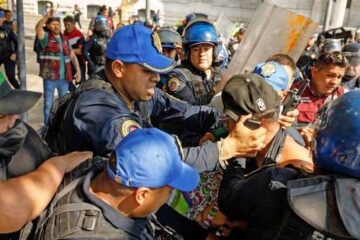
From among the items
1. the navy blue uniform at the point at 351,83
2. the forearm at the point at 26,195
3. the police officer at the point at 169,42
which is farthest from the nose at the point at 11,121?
the navy blue uniform at the point at 351,83

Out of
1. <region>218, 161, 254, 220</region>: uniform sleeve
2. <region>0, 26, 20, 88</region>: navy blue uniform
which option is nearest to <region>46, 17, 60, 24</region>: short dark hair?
<region>0, 26, 20, 88</region>: navy blue uniform

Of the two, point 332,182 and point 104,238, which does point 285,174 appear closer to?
point 332,182

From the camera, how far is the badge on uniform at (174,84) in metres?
3.44

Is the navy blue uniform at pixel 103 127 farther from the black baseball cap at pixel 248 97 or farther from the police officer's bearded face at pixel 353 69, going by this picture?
the police officer's bearded face at pixel 353 69

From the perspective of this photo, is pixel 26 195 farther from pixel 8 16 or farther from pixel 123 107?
pixel 8 16

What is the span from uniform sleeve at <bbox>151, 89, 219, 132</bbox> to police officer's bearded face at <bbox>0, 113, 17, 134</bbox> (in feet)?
3.66

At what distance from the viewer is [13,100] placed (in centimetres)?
202

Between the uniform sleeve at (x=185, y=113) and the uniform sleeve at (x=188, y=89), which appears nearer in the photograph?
the uniform sleeve at (x=185, y=113)

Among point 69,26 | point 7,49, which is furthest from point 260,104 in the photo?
point 7,49

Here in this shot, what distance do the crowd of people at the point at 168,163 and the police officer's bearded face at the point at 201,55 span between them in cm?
69

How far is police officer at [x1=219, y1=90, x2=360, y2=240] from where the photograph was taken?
135cm

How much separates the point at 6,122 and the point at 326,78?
9.38 ft

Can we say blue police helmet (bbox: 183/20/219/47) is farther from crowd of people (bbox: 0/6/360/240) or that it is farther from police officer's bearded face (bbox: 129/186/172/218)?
police officer's bearded face (bbox: 129/186/172/218)

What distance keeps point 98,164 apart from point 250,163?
83cm
